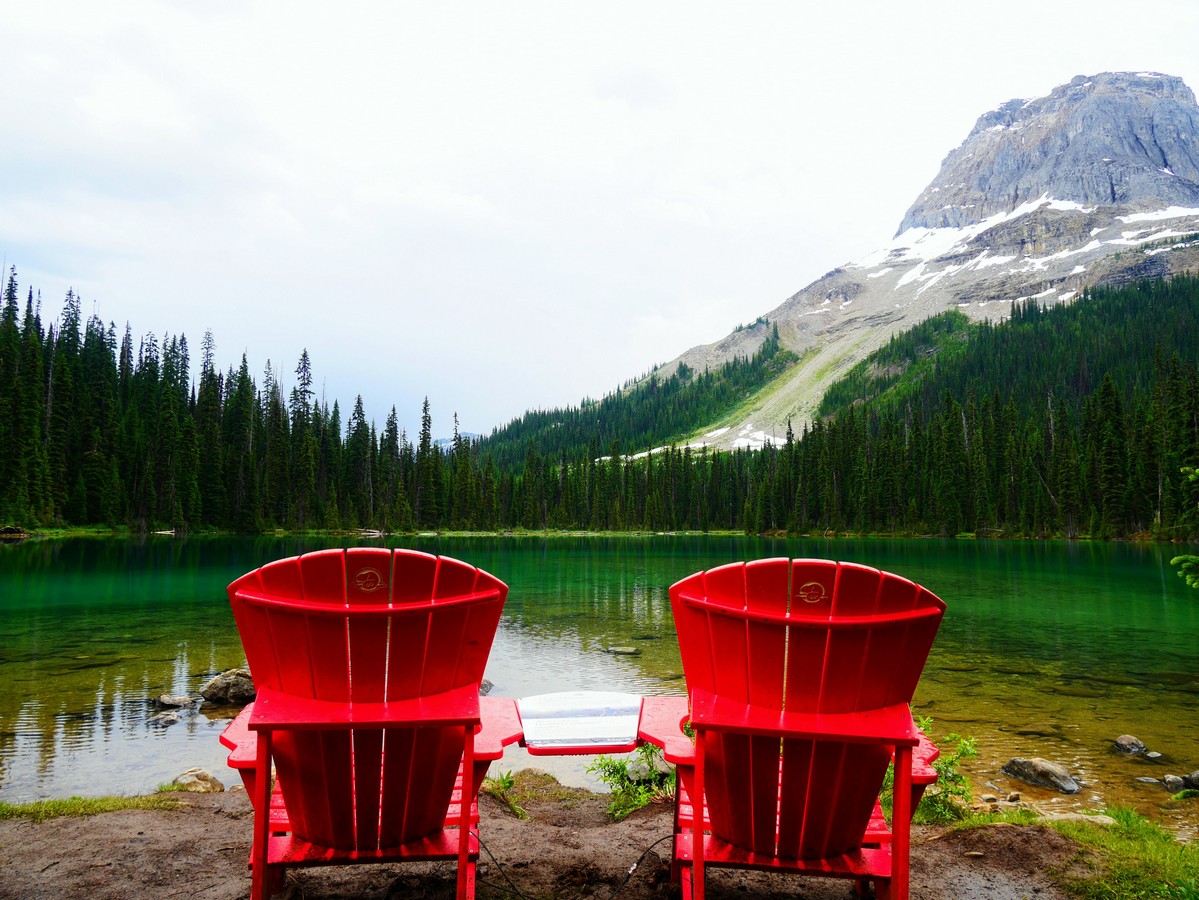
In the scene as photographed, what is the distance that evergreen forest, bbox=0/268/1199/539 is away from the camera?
203 ft

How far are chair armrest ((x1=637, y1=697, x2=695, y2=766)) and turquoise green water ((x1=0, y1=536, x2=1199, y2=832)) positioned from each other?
415cm

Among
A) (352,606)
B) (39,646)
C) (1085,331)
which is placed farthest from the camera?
(1085,331)

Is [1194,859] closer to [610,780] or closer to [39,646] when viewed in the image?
[610,780]

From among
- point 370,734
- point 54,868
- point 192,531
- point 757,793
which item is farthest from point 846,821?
point 192,531

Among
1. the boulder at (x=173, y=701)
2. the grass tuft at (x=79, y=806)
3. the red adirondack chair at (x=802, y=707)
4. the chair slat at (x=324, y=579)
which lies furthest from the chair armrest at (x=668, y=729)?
the boulder at (x=173, y=701)

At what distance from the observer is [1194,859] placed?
3.85 meters

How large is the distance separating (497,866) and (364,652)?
6.15 feet

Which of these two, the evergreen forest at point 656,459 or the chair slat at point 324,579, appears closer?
the chair slat at point 324,579

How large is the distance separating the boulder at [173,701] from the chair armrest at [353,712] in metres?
9.04

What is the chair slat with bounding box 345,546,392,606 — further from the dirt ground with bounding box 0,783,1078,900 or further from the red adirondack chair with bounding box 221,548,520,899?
the dirt ground with bounding box 0,783,1078,900

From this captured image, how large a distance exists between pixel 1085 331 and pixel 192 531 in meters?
136

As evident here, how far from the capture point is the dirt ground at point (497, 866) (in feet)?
11.8

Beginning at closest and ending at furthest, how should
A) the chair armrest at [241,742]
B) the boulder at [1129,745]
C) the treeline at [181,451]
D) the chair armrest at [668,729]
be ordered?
1. the chair armrest at [241,742]
2. the chair armrest at [668,729]
3. the boulder at [1129,745]
4. the treeline at [181,451]

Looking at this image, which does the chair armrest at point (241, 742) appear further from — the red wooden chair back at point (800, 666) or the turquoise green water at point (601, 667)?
the turquoise green water at point (601, 667)
